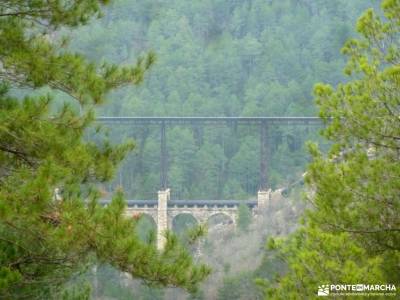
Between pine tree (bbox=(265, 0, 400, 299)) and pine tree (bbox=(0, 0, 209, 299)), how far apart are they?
951 millimetres

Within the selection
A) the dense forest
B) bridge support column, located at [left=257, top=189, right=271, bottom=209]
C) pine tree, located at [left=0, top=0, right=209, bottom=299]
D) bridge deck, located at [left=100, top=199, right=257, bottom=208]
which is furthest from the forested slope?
pine tree, located at [left=0, top=0, right=209, bottom=299]

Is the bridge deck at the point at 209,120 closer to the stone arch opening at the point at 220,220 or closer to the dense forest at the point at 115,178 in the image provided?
the stone arch opening at the point at 220,220

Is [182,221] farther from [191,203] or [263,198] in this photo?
[263,198]

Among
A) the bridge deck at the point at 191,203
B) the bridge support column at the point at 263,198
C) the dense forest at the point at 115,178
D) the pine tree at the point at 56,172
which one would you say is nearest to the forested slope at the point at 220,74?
the bridge deck at the point at 191,203

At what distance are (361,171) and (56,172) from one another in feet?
7.47

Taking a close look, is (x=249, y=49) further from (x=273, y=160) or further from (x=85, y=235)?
(x=85, y=235)

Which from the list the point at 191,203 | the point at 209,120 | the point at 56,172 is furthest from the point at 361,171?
the point at 209,120

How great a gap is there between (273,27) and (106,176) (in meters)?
45.2

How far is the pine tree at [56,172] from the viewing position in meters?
5.38

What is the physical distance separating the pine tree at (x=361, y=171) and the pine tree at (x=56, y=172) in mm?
951

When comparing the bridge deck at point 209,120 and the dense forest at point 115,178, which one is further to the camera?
the bridge deck at point 209,120

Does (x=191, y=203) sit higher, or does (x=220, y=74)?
(x=220, y=74)

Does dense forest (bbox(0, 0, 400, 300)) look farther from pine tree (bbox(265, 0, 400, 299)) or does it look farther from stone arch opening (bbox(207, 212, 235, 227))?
stone arch opening (bbox(207, 212, 235, 227))

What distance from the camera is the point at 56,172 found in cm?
523
